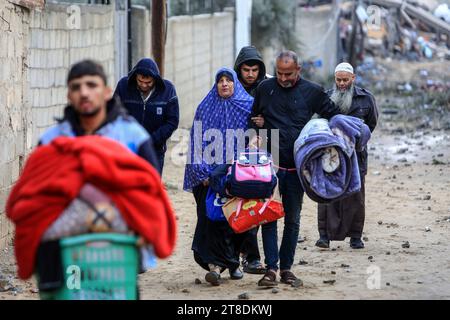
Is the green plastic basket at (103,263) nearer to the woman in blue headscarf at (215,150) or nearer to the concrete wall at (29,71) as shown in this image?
the woman in blue headscarf at (215,150)

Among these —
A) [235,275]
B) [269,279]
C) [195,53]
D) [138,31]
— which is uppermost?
[138,31]

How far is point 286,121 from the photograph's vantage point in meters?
7.93

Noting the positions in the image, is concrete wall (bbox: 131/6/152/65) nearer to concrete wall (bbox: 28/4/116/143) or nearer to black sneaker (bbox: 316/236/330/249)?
concrete wall (bbox: 28/4/116/143)

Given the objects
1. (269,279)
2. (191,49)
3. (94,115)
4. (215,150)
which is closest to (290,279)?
(269,279)

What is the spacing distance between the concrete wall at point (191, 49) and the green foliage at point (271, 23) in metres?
1.52

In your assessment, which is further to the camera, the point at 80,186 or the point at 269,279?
the point at 269,279

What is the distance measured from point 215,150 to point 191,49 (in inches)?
484

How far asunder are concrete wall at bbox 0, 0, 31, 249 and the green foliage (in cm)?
1612

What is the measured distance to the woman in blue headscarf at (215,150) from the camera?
8320mm

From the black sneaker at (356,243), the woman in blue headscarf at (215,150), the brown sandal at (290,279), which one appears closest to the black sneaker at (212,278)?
the woman in blue headscarf at (215,150)

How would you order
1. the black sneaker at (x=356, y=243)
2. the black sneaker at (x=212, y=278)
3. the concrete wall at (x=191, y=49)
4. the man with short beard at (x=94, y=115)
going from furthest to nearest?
the concrete wall at (x=191, y=49) < the black sneaker at (x=356, y=243) < the black sneaker at (x=212, y=278) < the man with short beard at (x=94, y=115)

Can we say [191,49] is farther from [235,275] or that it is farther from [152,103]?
[235,275]

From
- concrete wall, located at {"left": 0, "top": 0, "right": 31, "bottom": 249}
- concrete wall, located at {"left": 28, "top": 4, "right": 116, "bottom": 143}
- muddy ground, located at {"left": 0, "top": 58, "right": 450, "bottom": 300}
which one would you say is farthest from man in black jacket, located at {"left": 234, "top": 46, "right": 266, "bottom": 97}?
concrete wall, located at {"left": 28, "top": 4, "right": 116, "bottom": 143}

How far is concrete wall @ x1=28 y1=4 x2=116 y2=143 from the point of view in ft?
33.9
